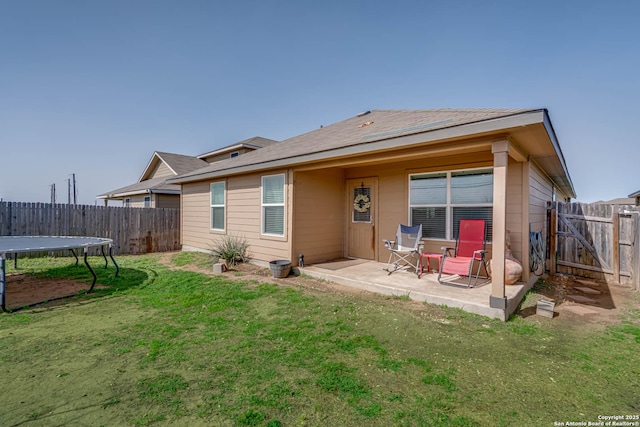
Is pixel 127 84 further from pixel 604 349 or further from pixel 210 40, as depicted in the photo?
pixel 604 349

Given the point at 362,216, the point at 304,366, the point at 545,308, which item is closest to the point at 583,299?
the point at 545,308

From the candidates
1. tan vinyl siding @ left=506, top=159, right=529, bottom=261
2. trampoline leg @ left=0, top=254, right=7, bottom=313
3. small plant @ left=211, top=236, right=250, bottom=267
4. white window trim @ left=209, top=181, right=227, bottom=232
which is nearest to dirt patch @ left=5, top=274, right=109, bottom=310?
trampoline leg @ left=0, top=254, right=7, bottom=313

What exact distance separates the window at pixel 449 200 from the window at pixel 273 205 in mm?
2954

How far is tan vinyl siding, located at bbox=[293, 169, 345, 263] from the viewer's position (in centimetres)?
639

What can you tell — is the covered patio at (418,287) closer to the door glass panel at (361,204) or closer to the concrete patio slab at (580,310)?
the concrete patio slab at (580,310)

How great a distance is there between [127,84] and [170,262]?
612cm

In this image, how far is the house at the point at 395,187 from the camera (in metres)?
3.77

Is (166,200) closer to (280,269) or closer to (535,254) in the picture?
(280,269)

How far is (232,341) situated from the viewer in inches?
115

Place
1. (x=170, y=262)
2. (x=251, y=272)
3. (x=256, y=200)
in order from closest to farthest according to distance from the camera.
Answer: (x=251, y=272)
(x=256, y=200)
(x=170, y=262)

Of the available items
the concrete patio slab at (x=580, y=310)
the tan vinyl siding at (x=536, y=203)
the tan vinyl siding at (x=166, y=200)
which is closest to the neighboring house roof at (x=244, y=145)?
the tan vinyl siding at (x=166, y=200)

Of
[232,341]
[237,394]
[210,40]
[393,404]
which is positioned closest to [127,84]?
[210,40]

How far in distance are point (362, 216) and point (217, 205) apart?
4.55 metres

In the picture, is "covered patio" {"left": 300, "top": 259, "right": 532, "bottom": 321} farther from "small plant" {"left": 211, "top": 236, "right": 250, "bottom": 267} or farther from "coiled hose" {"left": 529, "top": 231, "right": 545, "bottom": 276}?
"small plant" {"left": 211, "top": 236, "right": 250, "bottom": 267}
